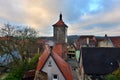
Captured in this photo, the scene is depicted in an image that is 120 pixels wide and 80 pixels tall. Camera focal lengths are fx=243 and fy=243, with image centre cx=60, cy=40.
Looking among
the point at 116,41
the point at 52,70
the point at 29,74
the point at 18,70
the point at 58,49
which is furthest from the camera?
the point at 116,41

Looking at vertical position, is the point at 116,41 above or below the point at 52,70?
above

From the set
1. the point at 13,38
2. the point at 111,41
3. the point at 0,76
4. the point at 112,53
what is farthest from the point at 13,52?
the point at 111,41

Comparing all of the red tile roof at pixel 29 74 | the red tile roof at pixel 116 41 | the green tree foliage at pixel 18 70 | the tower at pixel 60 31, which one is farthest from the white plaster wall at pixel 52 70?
the red tile roof at pixel 116 41

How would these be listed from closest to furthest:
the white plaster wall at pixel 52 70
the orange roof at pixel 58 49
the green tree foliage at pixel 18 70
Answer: the white plaster wall at pixel 52 70
the green tree foliage at pixel 18 70
the orange roof at pixel 58 49

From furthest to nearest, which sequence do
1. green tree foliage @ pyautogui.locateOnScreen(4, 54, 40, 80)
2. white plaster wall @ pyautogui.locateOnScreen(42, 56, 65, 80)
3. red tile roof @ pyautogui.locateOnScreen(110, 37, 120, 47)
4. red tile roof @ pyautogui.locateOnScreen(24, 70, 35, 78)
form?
1. red tile roof @ pyautogui.locateOnScreen(110, 37, 120, 47)
2. red tile roof @ pyautogui.locateOnScreen(24, 70, 35, 78)
3. green tree foliage @ pyautogui.locateOnScreen(4, 54, 40, 80)
4. white plaster wall @ pyautogui.locateOnScreen(42, 56, 65, 80)

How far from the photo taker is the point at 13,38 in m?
45.8

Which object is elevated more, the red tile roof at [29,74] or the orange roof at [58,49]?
the orange roof at [58,49]

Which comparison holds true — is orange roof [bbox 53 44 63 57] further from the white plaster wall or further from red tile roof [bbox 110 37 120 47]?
red tile roof [bbox 110 37 120 47]

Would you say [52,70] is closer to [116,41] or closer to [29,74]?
[29,74]

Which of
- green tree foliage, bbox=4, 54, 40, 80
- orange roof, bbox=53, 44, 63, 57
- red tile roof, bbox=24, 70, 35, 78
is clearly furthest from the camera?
orange roof, bbox=53, 44, 63, 57

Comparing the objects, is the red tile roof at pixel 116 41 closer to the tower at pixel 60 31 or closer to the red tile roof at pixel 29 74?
the tower at pixel 60 31

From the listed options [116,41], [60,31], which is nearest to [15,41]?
[60,31]

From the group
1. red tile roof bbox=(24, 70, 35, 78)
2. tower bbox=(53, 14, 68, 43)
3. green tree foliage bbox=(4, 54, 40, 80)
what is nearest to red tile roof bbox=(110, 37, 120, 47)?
tower bbox=(53, 14, 68, 43)

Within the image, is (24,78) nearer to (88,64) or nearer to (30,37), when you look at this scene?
(30,37)
